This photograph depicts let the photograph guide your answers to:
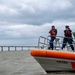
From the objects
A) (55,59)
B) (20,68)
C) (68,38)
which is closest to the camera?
(55,59)

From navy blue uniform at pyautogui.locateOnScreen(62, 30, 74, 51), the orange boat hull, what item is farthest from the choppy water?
navy blue uniform at pyautogui.locateOnScreen(62, 30, 74, 51)

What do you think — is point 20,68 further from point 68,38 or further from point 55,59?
point 68,38

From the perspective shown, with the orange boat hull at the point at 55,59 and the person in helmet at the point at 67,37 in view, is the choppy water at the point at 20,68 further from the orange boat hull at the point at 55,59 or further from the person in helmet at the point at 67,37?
the person in helmet at the point at 67,37

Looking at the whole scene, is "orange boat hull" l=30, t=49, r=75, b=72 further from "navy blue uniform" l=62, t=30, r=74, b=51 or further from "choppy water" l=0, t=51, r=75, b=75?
"navy blue uniform" l=62, t=30, r=74, b=51

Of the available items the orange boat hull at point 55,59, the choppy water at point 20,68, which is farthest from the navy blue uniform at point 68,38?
the choppy water at point 20,68

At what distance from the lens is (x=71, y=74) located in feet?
49.4

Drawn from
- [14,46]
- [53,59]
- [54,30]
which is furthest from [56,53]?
[14,46]

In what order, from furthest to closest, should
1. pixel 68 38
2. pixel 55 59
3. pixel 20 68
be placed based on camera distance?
1. pixel 20 68
2. pixel 68 38
3. pixel 55 59

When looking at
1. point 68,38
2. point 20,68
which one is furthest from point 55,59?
point 20,68

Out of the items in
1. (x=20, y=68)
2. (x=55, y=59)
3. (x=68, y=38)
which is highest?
(x=68, y=38)

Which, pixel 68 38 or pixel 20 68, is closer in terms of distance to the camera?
pixel 68 38

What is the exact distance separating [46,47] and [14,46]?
39.3 m

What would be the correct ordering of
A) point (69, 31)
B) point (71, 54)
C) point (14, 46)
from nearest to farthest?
1. point (71, 54)
2. point (69, 31)
3. point (14, 46)

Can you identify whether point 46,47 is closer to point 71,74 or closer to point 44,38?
point 44,38
